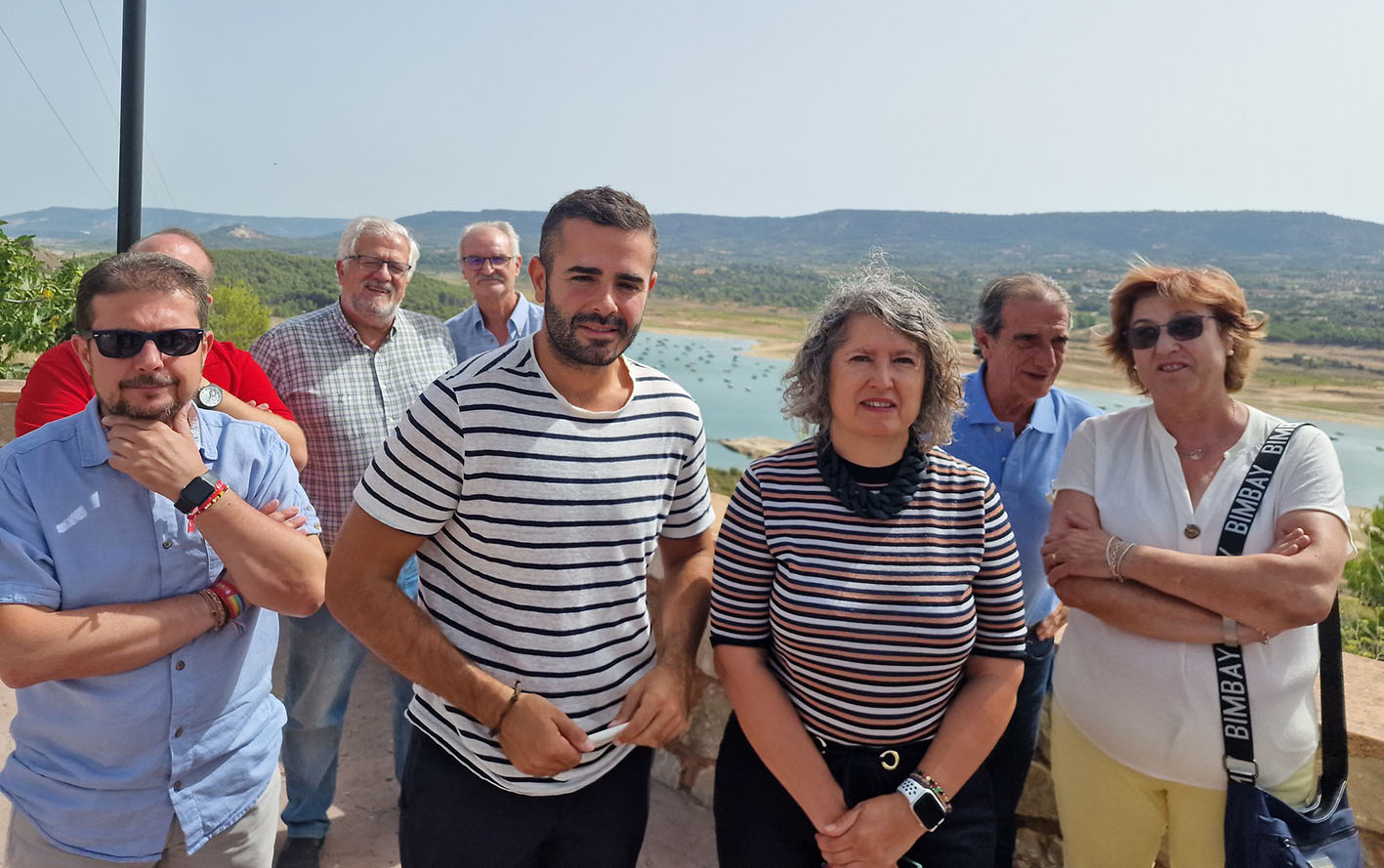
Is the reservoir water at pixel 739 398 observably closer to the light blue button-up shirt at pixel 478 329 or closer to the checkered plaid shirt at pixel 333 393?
the light blue button-up shirt at pixel 478 329

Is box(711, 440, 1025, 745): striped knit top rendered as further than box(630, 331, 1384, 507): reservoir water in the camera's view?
No

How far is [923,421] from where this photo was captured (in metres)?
1.81

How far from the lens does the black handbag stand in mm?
1672

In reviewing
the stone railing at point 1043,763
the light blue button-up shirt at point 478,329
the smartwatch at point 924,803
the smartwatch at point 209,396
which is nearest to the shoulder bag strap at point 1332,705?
the stone railing at point 1043,763

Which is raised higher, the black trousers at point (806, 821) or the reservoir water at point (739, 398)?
the black trousers at point (806, 821)

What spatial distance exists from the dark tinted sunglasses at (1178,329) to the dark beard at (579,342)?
1.21 m

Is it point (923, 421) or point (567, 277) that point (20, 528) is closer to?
point (567, 277)

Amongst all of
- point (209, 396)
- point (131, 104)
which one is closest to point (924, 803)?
point (209, 396)

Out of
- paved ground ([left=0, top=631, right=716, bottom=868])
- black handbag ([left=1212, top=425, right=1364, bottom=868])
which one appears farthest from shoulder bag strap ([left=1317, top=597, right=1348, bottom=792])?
paved ground ([left=0, top=631, right=716, bottom=868])

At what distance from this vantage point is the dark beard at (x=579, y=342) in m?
1.65

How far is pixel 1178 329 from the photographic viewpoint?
1.96 m

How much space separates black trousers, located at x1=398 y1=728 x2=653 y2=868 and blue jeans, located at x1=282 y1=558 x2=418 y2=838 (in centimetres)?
98

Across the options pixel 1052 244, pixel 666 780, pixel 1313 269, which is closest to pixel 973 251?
pixel 1052 244

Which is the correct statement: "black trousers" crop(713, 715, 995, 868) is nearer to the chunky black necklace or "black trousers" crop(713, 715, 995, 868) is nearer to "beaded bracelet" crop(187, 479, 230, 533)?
the chunky black necklace
